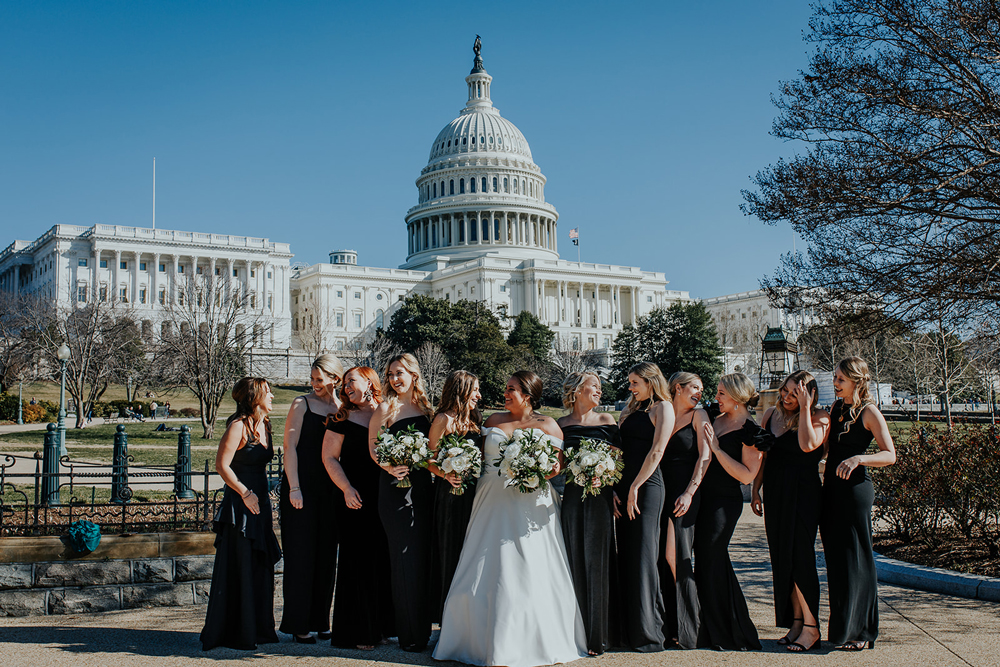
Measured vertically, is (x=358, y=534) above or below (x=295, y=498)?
below

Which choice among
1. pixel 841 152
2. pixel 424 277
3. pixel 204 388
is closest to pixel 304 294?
pixel 424 277

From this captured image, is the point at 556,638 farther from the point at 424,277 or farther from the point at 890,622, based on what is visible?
the point at 424,277

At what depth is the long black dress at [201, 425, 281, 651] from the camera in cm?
634

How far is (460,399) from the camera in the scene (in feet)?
20.5

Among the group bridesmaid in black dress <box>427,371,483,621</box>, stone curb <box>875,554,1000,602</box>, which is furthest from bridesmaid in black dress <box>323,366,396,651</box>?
stone curb <box>875,554,1000,602</box>

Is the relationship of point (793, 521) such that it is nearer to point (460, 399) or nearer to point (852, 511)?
point (852, 511)

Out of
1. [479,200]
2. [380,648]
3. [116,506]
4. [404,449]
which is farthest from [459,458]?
[479,200]

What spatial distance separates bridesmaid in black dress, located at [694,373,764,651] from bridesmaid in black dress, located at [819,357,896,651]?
59cm

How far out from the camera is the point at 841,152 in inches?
428

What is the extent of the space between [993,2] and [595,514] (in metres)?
7.24

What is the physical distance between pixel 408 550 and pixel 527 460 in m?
1.22

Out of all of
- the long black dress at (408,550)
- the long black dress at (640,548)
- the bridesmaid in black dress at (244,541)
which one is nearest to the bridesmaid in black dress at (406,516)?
the long black dress at (408,550)

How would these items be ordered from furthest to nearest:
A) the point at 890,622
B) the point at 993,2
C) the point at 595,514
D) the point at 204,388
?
the point at 204,388 → the point at 993,2 → the point at 890,622 → the point at 595,514

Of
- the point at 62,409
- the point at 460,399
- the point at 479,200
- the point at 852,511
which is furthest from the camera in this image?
the point at 479,200
